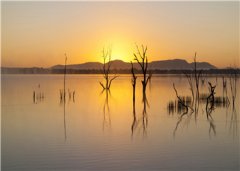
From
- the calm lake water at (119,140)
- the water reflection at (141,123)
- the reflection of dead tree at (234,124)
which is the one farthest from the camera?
the water reflection at (141,123)

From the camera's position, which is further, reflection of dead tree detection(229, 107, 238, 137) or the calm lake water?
reflection of dead tree detection(229, 107, 238, 137)

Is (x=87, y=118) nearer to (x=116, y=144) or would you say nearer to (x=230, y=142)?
(x=116, y=144)

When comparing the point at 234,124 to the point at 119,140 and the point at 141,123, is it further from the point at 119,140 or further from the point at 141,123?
the point at 119,140

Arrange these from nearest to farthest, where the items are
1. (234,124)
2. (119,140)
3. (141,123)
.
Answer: (119,140) → (234,124) → (141,123)

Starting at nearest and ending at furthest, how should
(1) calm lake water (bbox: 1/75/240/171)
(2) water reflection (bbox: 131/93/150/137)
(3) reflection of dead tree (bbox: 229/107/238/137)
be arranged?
(1) calm lake water (bbox: 1/75/240/171) < (3) reflection of dead tree (bbox: 229/107/238/137) < (2) water reflection (bbox: 131/93/150/137)

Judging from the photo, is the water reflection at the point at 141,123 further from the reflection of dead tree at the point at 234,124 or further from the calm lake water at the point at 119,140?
the reflection of dead tree at the point at 234,124

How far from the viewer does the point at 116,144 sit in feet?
32.6

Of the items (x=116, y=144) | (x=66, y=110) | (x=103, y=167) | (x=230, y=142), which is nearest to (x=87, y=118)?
(x=66, y=110)

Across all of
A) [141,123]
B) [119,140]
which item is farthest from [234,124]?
[119,140]

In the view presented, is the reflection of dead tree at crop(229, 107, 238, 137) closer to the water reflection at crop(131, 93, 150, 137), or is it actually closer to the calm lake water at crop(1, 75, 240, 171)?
the calm lake water at crop(1, 75, 240, 171)

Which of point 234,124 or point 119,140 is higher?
point 234,124

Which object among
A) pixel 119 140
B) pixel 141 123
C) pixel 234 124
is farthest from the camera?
pixel 141 123

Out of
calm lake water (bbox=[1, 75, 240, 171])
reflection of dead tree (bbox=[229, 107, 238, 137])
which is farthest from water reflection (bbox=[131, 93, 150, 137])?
reflection of dead tree (bbox=[229, 107, 238, 137])

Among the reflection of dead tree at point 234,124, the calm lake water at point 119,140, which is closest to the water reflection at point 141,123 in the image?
the calm lake water at point 119,140
